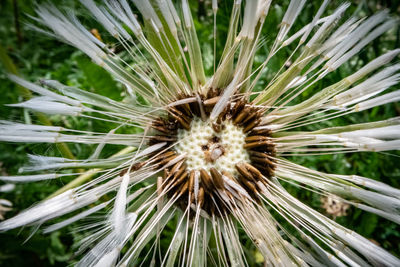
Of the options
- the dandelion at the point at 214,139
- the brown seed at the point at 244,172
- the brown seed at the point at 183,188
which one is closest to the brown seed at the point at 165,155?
the dandelion at the point at 214,139

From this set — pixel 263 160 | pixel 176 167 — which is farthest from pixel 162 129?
pixel 263 160

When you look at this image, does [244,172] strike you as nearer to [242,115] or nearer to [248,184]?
[248,184]

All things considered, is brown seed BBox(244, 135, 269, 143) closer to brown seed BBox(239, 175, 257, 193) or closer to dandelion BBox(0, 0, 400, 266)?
dandelion BBox(0, 0, 400, 266)

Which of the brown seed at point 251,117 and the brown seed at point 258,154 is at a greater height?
the brown seed at point 251,117

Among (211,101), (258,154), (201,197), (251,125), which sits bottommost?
(201,197)

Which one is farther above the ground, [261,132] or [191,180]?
[261,132]

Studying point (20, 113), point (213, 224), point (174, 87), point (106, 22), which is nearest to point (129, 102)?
point (174, 87)

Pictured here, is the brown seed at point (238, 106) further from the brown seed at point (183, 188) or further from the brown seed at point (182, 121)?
the brown seed at point (183, 188)

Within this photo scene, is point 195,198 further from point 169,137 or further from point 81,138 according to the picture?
point 81,138
